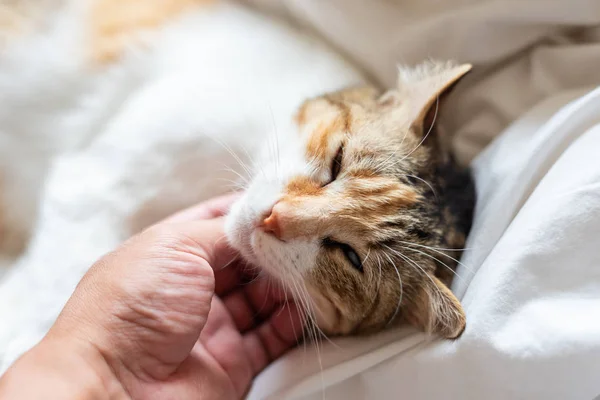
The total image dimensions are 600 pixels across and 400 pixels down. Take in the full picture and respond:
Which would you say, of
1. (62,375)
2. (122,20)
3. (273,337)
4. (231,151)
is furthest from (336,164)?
(122,20)

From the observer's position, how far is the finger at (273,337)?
1406 mm

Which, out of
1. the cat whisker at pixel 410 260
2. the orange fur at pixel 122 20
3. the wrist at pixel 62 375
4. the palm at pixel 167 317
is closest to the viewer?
the wrist at pixel 62 375

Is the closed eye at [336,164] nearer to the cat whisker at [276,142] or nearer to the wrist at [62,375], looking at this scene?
the cat whisker at [276,142]

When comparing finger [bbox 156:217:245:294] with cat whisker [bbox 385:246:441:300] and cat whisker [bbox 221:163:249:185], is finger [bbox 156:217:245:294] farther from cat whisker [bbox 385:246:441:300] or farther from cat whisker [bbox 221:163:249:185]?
→ cat whisker [bbox 385:246:441:300]

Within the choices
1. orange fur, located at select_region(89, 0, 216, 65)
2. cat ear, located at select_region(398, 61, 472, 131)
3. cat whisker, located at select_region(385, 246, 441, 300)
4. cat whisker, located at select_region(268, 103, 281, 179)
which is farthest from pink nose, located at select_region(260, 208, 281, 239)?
orange fur, located at select_region(89, 0, 216, 65)

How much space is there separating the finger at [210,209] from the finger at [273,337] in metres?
0.34

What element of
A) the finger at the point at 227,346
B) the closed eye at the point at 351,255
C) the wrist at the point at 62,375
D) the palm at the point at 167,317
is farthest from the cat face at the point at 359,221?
the wrist at the point at 62,375

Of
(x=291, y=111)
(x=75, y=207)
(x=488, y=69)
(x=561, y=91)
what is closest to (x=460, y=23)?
(x=488, y=69)

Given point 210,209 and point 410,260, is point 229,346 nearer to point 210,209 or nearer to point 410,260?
point 210,209

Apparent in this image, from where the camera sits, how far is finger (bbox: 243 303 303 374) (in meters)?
1.41

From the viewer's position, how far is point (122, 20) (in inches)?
64.3

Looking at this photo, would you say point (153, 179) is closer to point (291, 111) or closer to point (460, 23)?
point (291, 111)

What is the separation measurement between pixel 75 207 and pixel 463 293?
1.12 m

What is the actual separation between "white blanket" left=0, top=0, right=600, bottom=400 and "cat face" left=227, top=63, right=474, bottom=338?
0.09m
